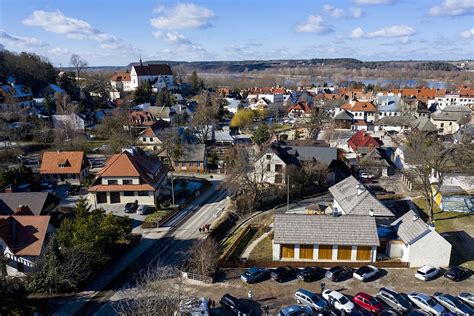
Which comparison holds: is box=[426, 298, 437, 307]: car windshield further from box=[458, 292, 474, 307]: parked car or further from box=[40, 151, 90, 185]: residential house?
box=[40, 151, 90, 185]: residential house

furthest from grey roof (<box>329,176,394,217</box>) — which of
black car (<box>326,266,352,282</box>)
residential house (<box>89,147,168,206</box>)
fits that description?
residential house (<box>89,147,168,206</box>)

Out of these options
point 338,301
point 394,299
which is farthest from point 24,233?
point 394,299

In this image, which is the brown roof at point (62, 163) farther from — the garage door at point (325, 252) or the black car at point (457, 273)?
the black car at point (457, 273)

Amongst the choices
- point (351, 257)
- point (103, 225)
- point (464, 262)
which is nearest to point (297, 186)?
point (351, 257)

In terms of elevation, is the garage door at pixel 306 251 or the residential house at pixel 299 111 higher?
the residential house at pixel 299 111

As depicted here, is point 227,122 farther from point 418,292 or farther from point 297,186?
point 418,292

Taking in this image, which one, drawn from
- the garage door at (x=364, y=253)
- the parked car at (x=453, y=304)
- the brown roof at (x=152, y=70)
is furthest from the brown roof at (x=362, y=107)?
the parked car at (x=453, y=304)
